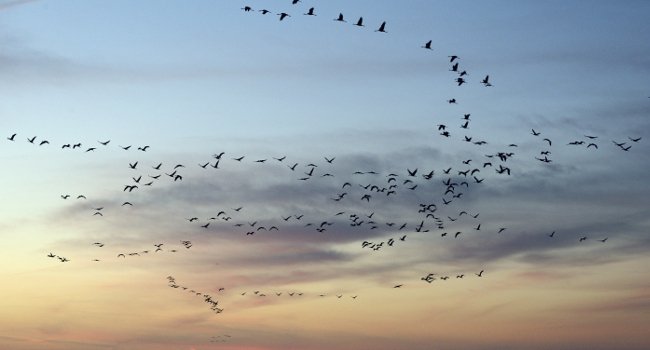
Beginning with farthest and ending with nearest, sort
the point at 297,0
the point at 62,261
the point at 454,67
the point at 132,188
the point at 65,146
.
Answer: the point at 62,261, the point at 132,188, the point at 65,146, the point at 454,67, the point at 297,0

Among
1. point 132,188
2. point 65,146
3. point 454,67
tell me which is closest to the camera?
point 454,67

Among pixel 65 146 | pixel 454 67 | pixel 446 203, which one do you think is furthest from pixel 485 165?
pixel 65 146

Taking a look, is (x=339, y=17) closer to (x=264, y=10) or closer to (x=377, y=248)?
(x=264, y=10)

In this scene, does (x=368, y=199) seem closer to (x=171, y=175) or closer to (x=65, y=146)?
(x=171, y=175)

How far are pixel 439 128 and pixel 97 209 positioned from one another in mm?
47867

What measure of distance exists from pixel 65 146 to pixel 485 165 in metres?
48.6

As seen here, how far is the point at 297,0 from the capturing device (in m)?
101

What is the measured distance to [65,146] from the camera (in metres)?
129

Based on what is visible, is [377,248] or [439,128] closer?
[439,128]

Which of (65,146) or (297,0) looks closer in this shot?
(297,0)

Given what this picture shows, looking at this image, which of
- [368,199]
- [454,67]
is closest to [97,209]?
[368,199]

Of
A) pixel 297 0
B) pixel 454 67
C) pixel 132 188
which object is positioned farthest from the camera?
pixel 132 188

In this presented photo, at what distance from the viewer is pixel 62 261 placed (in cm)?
14938

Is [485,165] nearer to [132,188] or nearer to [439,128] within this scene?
[439,128]
